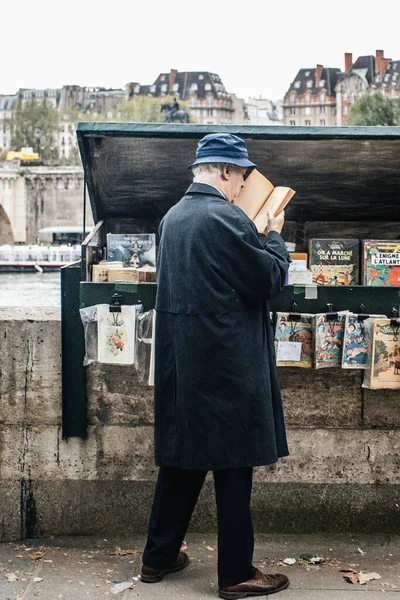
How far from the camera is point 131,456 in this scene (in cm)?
420

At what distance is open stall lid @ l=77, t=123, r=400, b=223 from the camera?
404 cm

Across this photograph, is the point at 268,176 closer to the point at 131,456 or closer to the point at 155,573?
the point at 131,456

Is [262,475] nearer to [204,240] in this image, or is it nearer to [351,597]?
[351,597]

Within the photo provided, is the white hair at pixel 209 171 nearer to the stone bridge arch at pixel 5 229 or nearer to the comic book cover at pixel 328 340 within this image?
the comic book cover at pixel 328 340

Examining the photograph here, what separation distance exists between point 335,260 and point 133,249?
3.05ft

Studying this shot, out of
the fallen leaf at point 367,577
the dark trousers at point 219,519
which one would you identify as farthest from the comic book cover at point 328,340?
the fallen leaf at point 367,577

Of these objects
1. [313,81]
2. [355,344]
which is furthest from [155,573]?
[313,81]

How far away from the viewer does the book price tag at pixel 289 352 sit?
158 inches

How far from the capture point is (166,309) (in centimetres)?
350

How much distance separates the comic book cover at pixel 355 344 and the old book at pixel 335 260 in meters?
0.59

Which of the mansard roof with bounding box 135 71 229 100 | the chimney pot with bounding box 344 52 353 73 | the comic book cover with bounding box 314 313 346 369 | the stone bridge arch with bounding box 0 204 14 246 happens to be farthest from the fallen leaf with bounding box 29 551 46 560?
the mansard roof with bounding box 135 71 229 100

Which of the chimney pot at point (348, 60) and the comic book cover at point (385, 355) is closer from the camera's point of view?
the comic book cover at point (385, 355)

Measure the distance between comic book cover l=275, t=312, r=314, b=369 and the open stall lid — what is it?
28.9 inches

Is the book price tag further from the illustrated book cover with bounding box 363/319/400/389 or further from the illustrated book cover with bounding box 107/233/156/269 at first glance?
the illustrated book cover with bounding box 107/233/156/269
